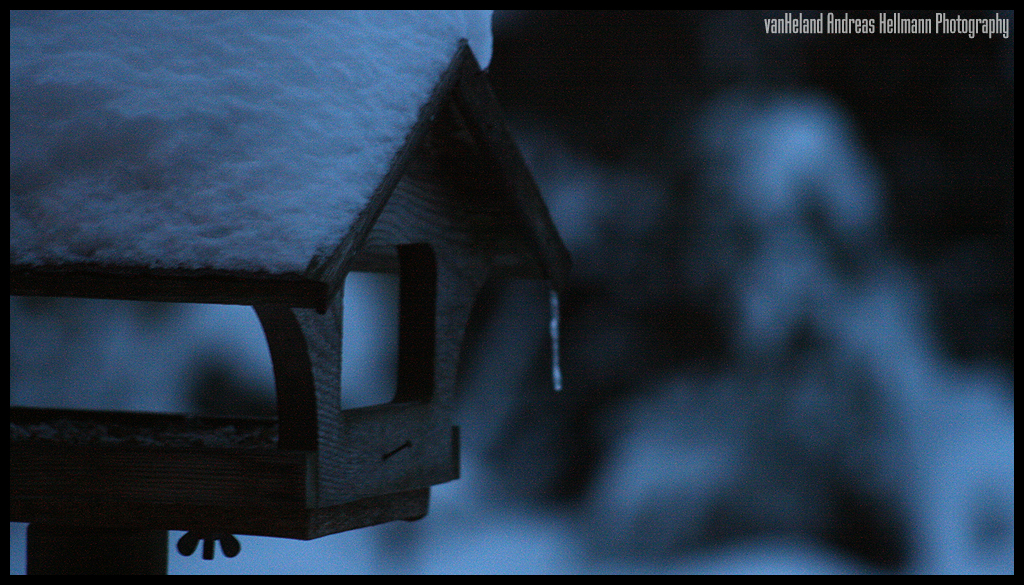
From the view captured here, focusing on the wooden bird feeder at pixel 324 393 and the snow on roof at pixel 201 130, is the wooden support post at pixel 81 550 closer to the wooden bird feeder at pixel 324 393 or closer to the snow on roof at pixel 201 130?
the wooden bird feeder at pixel 324 393

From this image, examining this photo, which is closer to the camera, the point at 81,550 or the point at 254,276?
the point at 254,276

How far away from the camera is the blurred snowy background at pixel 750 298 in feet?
9.68

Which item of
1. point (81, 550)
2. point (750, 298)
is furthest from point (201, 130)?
point (750, 298)

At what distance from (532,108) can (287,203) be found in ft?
6.00

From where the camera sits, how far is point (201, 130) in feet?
4.26

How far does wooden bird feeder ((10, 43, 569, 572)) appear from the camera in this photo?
4.05ft

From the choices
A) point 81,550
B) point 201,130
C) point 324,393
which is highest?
point 201,130

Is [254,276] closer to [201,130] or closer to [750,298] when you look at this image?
[201,130]

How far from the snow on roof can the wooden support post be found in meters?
0.47

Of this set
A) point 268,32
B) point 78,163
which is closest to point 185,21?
point 268,32

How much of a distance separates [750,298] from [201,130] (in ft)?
6.42

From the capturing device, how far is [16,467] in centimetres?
141

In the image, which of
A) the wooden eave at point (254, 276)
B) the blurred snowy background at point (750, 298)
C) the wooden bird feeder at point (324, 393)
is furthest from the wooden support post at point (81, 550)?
the blurred snowy background at point (750, 298)

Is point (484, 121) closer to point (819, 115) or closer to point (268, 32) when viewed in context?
point (268, 32)
